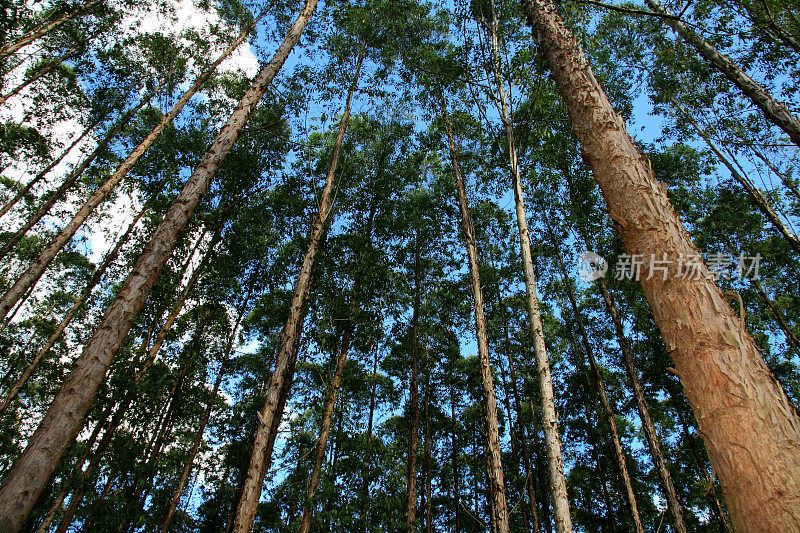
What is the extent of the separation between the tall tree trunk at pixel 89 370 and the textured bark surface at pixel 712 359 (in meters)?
4.40

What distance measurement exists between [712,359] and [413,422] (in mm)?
10150

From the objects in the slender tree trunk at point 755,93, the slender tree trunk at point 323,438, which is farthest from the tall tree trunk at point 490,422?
the slender tree trunk at point 755,93

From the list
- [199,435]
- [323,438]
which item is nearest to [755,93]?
[323,438]

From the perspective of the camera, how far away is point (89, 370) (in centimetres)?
340

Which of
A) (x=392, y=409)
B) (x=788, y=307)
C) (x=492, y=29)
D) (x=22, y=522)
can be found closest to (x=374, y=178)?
(x=492, y=29)

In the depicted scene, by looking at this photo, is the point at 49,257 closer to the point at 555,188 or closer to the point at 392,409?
the point at 392,409

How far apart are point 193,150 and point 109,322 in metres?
8.54

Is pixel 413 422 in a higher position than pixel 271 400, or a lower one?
higher

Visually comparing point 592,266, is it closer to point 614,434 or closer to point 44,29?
point 614,434

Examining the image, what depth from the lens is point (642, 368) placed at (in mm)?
13969

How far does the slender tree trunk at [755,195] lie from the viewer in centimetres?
827

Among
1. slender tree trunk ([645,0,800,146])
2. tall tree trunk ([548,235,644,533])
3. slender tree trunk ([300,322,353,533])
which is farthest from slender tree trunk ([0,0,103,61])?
tall tree trunk ([548,235,644,533])

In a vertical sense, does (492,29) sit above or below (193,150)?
above

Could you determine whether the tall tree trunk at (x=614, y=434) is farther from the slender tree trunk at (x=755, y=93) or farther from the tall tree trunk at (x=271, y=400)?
the tall tree trunk at (x=271, y=400)
